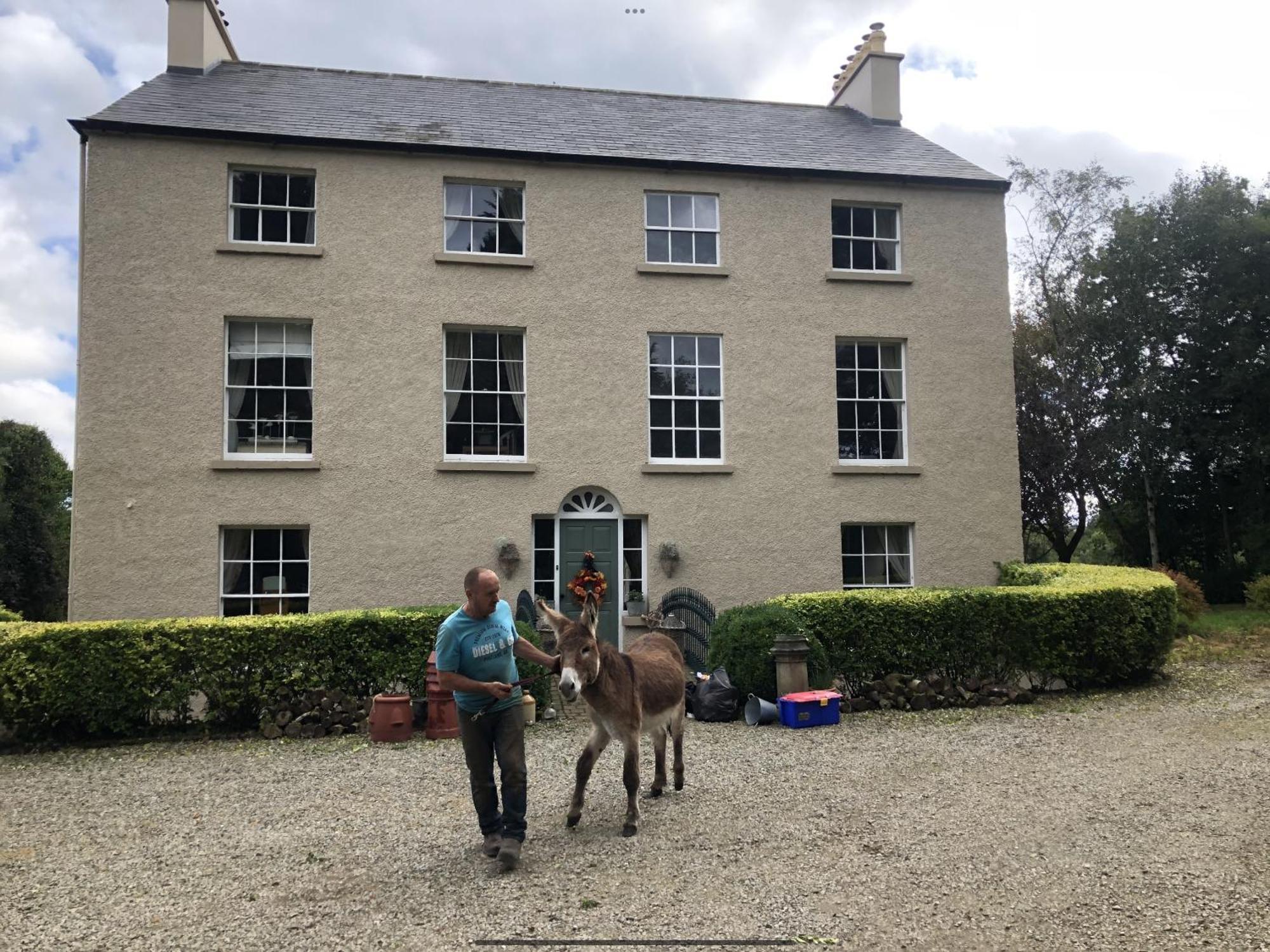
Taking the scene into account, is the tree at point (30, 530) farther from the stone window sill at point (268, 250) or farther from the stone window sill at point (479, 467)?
the stone window sill at point (479, 467)

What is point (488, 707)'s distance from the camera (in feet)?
19.2

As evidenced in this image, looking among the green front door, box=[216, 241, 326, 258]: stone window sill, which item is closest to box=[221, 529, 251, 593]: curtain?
box=[216, 241, 326, 258]: stone window sill

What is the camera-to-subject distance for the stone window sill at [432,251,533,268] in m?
14.9

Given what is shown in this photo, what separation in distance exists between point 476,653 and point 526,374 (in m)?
9.72

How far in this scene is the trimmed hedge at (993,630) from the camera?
10906 millimetres

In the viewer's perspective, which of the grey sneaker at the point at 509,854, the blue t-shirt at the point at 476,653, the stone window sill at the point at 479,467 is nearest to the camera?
the grey sneaker at the point at 509,854

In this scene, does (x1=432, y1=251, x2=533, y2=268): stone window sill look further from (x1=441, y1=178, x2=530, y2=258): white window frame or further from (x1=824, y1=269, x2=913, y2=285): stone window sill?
(x1=824, y1=269, x2=913, y2=285): stone window sill

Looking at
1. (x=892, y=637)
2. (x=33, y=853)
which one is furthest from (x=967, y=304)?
(x=33, y=853)

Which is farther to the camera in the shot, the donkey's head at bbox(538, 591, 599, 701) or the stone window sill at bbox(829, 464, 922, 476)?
the stone window sill at bbox(829, 464, 922, 476)

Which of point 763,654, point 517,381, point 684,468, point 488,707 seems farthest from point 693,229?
point 488,707

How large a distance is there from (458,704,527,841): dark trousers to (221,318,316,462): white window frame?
9541 mm

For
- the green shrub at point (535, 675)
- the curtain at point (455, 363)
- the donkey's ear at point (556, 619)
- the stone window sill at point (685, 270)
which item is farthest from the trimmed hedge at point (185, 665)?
the stone window sill at point (685, 270)

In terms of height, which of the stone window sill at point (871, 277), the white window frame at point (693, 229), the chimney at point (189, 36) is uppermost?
the chimney at point (189, 36)

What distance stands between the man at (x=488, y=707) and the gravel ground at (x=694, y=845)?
→ 0.98 ft
